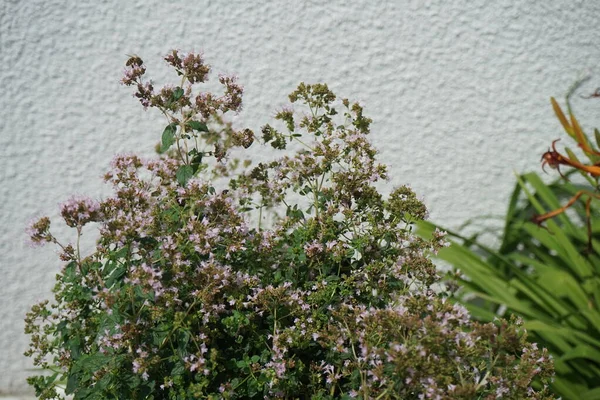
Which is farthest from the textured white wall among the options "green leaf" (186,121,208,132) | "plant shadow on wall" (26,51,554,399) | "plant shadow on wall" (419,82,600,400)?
"green leaf" (186,121,208,132)

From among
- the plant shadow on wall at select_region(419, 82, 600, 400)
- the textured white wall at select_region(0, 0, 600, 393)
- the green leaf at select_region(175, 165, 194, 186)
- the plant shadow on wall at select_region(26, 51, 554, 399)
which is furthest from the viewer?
the textured white wall at select_region(0, 0, 600, 393)

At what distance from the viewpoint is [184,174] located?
184cm

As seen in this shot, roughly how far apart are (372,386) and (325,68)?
5.12 ft

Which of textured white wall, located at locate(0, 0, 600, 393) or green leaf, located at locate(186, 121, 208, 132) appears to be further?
textured white wall, located at locate(0, 0, 600, 393)

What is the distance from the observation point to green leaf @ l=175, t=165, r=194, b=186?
1.83 meters

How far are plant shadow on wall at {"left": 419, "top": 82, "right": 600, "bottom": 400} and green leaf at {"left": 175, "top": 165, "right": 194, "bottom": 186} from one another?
96cm

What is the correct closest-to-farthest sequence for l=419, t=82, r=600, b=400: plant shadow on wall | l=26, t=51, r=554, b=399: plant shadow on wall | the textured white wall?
l=26, t=51, r=554, b=399: plant shadow on wall
l=419, t=82, r=600, b=400: plant shadow on wall
the textured white wall

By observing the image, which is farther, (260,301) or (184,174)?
(184,174)

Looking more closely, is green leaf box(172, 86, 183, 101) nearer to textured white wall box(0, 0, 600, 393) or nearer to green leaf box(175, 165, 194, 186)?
green leaf box(175, 165, 194, 186)

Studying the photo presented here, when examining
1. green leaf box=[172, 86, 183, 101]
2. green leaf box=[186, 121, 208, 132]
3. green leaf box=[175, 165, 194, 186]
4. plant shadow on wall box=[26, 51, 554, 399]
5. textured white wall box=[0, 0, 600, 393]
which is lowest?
plant shadow on wall box=[26, 51, 554, 399]

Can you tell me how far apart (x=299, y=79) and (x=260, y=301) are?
4.68 feet

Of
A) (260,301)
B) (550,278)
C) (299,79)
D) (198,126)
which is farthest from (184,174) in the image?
(550,278)

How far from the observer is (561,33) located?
310cm

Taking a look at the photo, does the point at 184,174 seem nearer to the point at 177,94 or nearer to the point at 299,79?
the point at 177,94
